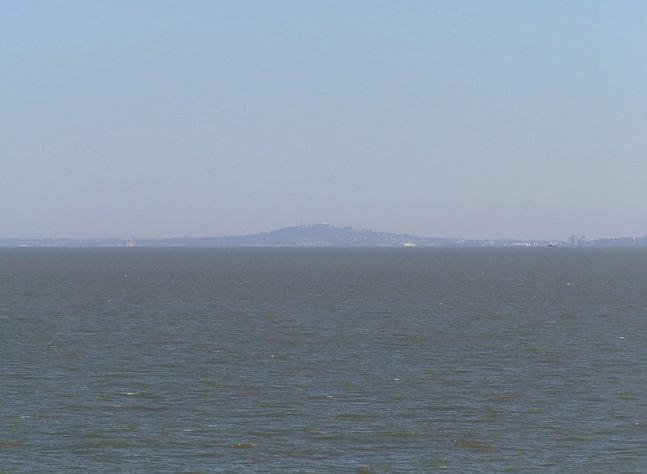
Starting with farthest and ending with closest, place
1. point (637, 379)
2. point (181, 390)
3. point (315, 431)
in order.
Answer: point (637, 379) < point (181, 390) < point (315, 431)

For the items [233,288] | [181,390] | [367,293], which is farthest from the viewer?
[233,288]

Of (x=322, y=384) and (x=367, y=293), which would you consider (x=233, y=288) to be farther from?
(x=322, y=384)

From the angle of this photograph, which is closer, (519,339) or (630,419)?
(630,419)

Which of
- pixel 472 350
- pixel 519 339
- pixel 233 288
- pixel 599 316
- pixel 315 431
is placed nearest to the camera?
pixel 315 431

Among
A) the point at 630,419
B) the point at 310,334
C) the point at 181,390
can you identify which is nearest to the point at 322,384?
the point at 181,390

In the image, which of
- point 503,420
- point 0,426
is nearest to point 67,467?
point 0,426

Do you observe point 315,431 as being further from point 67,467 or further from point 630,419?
point 630,419
